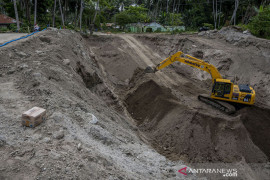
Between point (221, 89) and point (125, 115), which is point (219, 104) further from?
point (125, 115)

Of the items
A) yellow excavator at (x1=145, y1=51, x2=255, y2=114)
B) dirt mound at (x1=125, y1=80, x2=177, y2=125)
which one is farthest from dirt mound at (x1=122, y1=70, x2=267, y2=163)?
yellow excavator at (x1=145, y1=51, x2=255, y2=114)

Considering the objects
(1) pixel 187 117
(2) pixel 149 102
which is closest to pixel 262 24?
(2) pixel 149 102

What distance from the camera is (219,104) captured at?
11656 mm

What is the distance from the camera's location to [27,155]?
4.24 metres

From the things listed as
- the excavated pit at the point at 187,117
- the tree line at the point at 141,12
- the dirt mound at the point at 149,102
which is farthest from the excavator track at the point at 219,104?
the tree line at the point at 141,12

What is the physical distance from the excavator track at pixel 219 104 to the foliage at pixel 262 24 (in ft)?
46.2

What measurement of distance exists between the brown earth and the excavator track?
34 centimetres

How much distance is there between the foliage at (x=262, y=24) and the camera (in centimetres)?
2082

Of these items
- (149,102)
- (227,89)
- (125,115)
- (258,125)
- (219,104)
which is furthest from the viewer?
(149,102)

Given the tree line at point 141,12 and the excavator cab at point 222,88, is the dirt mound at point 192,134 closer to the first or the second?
the excavator cab at point 222,88

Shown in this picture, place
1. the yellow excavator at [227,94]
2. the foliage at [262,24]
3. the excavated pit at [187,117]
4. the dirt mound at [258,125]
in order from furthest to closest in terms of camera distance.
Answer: the foliage at [262,24]
the yellow excavator at [227,94]
the dirt mound at [258,125]
the excavated pit at [187,117]

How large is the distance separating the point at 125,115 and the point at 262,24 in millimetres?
18585

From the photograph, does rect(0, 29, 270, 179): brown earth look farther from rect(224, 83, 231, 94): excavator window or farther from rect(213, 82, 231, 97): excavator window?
rect(224, 83, 231, 94): excavator window

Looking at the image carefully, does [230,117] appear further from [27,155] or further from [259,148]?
[27,155]
